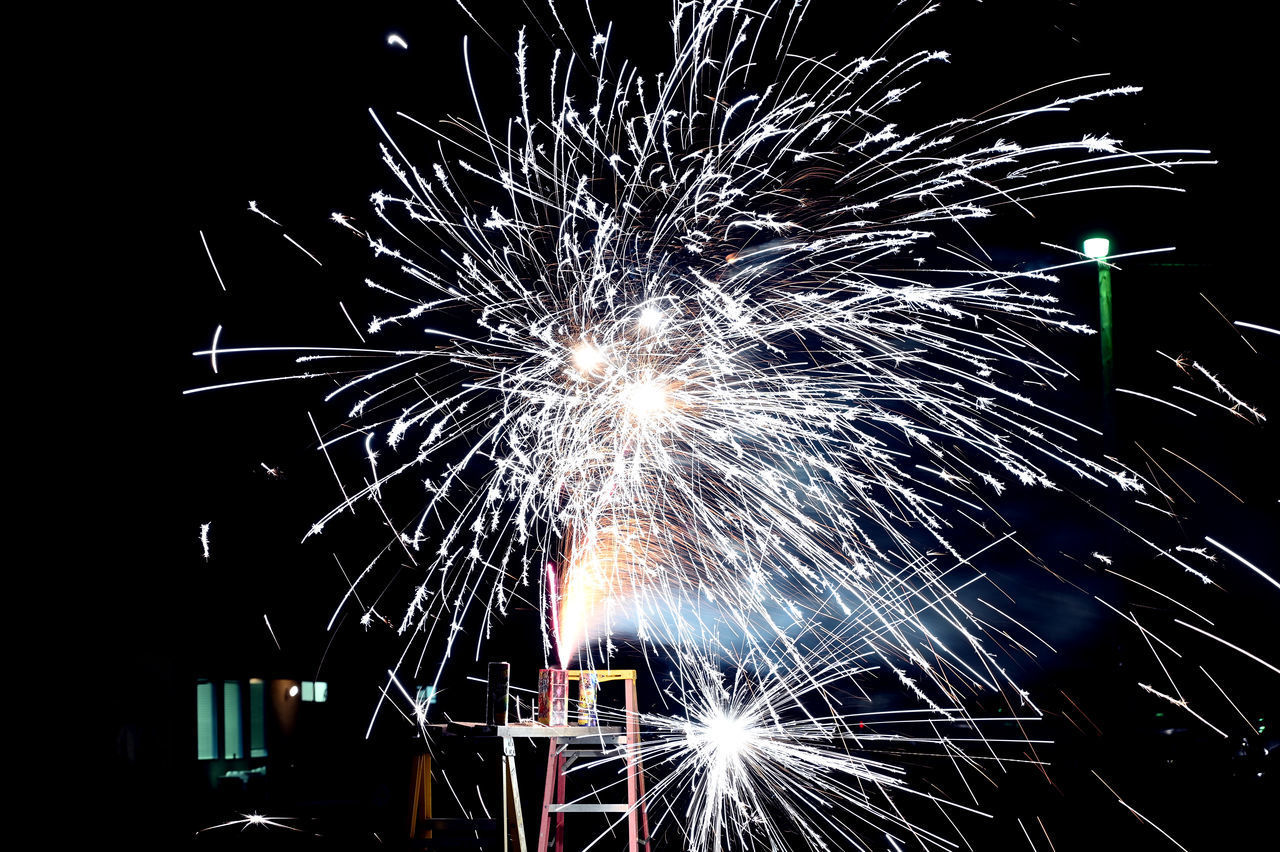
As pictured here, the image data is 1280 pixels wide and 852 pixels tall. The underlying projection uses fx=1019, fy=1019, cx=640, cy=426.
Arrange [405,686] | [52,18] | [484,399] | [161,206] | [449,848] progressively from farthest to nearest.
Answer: [405,686]
[484,399]
[449,848]
[161,206]
[52,18]

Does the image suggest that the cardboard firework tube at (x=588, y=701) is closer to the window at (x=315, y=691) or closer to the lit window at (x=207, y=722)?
the lit window at (x=207, y=722)

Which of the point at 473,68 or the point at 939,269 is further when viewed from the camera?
the point at 939,269

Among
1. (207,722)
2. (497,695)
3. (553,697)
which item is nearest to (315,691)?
(207,722)

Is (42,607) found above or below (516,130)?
below

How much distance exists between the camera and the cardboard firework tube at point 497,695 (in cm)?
440

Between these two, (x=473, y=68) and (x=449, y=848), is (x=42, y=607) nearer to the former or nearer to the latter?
(x=449, y=848)

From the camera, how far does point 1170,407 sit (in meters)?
15.7

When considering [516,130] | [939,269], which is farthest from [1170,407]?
[516,130]

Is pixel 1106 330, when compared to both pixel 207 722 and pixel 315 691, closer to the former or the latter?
pixel 315 691

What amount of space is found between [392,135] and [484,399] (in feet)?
4.88

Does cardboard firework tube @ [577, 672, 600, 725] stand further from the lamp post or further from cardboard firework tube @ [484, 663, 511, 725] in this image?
the lamp post

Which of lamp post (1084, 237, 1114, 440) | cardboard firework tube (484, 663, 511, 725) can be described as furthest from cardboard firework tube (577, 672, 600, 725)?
lamp post (1084, 237, 1114, 440)

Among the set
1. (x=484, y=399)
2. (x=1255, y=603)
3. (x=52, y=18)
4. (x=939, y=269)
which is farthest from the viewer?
(x=1255, y=603)

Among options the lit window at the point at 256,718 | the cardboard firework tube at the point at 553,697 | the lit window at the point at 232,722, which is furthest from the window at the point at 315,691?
the cardboard firework tube at the point at 553,697
